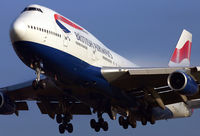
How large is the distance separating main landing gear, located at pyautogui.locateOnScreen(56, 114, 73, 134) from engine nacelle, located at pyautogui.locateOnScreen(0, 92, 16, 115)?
3.78m

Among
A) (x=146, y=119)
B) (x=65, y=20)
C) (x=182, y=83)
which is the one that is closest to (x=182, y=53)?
(x=146, y=119)

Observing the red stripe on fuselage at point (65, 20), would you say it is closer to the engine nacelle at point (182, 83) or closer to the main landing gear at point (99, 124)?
the engine nacelle at point (182, 83)

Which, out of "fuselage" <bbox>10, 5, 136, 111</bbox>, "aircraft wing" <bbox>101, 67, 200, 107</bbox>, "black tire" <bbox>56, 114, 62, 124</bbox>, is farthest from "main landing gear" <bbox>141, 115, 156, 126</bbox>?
"black tire" <bbox>56, 114, 62, 124</bbox>

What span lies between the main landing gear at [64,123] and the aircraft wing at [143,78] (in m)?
5.98

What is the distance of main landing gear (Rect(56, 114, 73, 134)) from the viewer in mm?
39031

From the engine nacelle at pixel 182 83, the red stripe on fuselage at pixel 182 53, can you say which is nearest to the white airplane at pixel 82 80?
the engine nacelle at pixel 182 83

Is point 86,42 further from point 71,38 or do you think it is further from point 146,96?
point 146,96

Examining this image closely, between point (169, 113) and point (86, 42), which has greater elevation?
point (86, 42)

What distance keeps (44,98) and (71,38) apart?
29.5 feet

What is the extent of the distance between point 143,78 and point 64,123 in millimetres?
8449

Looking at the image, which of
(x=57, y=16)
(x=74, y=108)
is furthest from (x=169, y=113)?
(x=57, y=16)

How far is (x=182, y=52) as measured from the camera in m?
48.8

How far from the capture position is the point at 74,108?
41.1 metres

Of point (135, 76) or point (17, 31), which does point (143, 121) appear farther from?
point (17, 31)
